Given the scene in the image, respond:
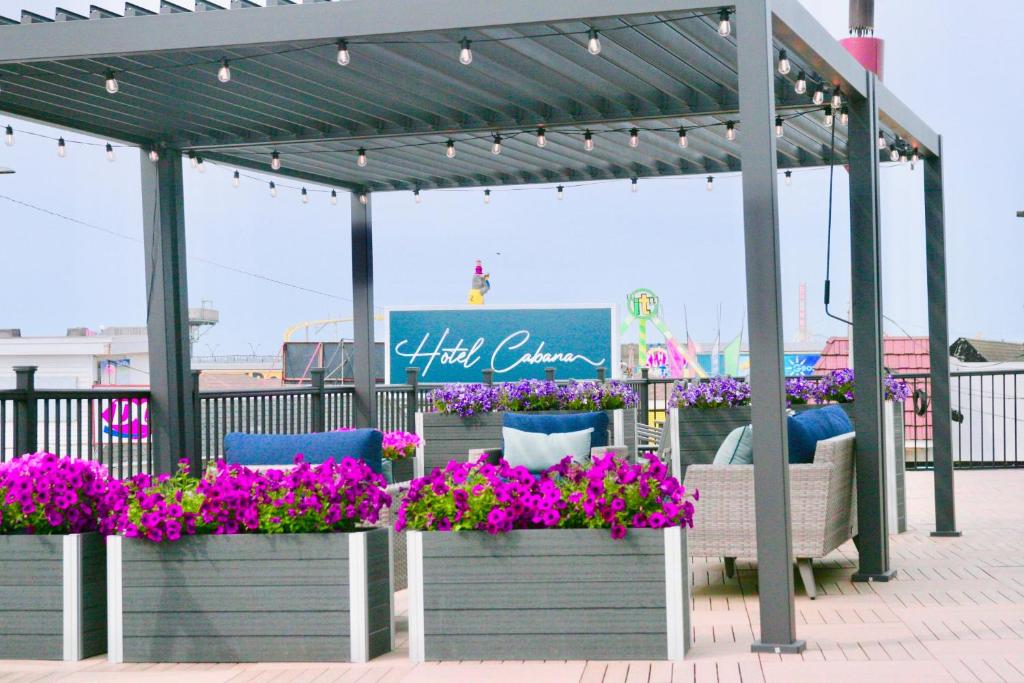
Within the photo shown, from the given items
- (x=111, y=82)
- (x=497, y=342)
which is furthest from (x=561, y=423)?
(x=497, y=342)

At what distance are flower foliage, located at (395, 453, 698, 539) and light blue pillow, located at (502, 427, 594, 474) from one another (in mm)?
3245

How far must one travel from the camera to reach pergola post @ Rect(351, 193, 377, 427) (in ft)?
39.3

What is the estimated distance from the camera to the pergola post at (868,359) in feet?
21.3

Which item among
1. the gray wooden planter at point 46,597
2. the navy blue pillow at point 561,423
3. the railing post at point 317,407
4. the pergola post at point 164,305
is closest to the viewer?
the gray wooden planter at point 46,597

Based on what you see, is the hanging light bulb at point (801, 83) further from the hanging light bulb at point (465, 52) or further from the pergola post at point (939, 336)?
the hanging light bulb at point (465, 52)

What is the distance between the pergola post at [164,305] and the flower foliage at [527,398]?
6.47 feet

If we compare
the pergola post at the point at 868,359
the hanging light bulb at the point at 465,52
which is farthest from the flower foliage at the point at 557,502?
the hanging light bulb at the point at 465,52

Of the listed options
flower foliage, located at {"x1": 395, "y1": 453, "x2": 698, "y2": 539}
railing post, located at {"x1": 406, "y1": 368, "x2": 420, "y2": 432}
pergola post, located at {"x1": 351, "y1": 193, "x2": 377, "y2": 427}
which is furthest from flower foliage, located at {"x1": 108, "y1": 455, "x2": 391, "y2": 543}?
railing post, located at {"x1": 406, "y1": 368, "x2": 420, "y2": 432}

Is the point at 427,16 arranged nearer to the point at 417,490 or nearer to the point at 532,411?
the point at 417,490

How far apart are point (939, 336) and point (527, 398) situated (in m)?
3.25

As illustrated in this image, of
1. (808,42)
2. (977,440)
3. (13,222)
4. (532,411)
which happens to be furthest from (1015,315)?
(13,222)

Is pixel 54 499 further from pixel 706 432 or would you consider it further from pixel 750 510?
pixel 706 432

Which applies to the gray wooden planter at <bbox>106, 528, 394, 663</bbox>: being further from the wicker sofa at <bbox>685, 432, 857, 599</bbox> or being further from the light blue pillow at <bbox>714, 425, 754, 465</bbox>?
the light blue pillow at <bbox>714, 425, 754, 465</bbox>

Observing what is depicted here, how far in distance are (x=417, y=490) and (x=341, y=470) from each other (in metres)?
0.31
